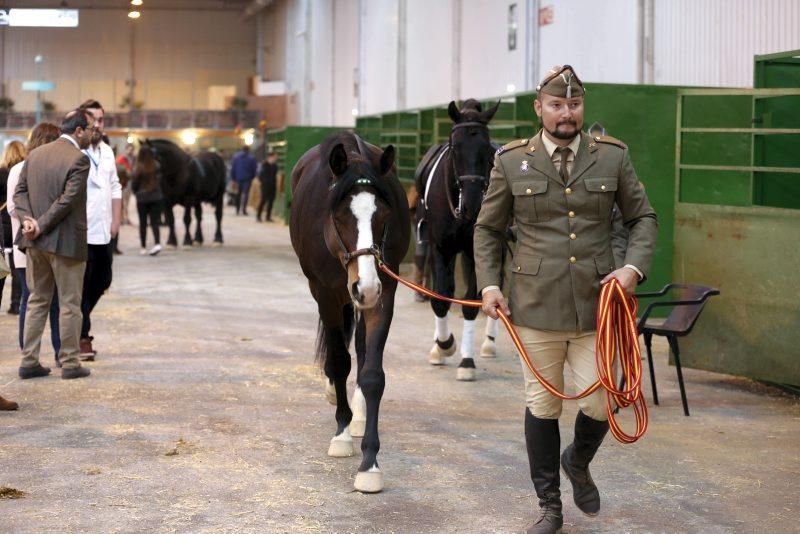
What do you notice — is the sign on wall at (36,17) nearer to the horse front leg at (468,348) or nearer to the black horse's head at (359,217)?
the horse front leg at (468,348)

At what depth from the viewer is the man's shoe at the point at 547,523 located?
473cm

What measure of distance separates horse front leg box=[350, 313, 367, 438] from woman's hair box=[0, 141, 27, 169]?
4.38 metres

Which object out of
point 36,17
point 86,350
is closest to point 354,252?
point 86,350

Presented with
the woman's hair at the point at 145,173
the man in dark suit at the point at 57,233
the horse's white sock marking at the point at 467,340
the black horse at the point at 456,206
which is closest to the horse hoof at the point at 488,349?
the black horse at the point at 456,206

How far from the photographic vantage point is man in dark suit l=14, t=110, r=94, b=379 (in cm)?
818

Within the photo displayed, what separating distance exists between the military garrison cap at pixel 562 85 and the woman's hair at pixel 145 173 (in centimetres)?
1483

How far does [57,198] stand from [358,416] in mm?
2915

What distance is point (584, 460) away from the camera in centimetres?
491

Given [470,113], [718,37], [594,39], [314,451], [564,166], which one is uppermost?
[594,39]

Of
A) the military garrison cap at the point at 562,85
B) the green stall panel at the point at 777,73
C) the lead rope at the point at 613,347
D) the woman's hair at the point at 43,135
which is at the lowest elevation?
the lead rope at the point at 613,347

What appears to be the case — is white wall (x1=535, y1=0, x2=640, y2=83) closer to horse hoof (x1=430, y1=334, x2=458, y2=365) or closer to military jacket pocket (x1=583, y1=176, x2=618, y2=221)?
horse hoof (x1=430, y1=334, x2=458, y2=365)

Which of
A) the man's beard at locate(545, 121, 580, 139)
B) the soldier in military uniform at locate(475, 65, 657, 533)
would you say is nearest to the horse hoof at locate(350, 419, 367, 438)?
the soldier in military uniform at locate(475, 65, 657, 533)

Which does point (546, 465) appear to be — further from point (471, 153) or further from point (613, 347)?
point (471, 153)

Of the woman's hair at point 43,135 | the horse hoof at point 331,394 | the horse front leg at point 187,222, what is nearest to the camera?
the horse hoof at point 331,394
